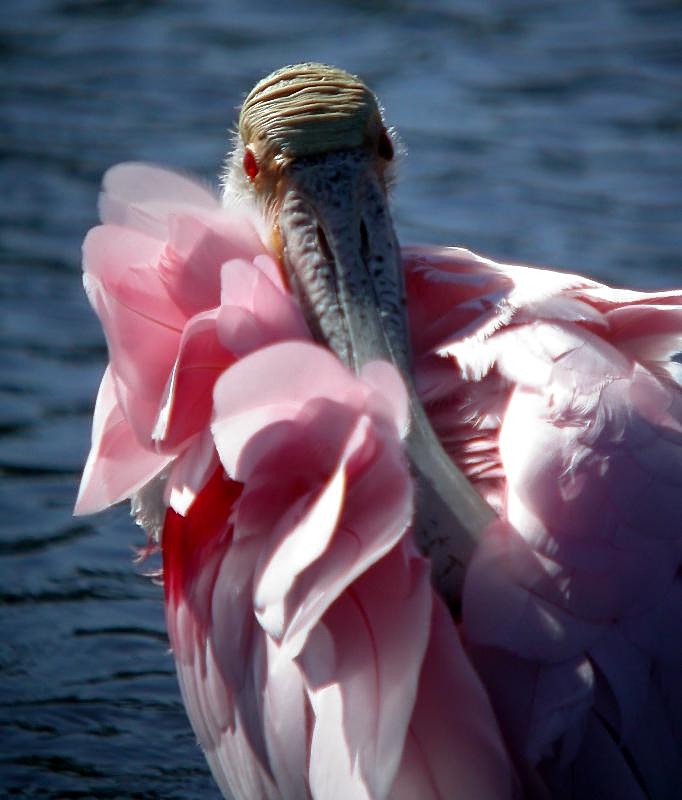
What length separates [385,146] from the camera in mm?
3428

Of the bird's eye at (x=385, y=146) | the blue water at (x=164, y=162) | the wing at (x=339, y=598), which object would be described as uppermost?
the bird's eye at (x=385, y=146)

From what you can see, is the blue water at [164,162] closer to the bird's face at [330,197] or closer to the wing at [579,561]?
the bird's face at [330,197]

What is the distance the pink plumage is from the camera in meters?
2.47

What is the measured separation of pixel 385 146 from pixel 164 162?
3196mm

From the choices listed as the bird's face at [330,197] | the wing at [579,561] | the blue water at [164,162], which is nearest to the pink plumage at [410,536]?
the wing at [579,561]

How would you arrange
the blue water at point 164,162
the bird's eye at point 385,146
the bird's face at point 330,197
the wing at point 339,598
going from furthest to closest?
the blue water at point 164,162 < the bird's eye at point 385,146 < the bird's face at point 330,197 < the wing at point 339,598

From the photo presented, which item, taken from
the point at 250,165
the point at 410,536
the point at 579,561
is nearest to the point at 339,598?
the point at 410,536

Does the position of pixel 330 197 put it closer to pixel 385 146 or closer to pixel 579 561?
pixel 385 146

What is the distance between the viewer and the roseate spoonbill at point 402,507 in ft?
8.14

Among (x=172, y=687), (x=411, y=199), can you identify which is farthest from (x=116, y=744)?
(x=411, y=199)

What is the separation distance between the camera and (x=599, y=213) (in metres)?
6.21

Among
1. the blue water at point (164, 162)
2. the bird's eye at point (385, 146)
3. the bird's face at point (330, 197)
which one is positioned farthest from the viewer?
the blue water at point (164, 162)

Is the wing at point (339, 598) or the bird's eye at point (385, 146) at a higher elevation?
the bird's eye at point (385, 146)

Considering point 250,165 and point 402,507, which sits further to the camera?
point 250,165
